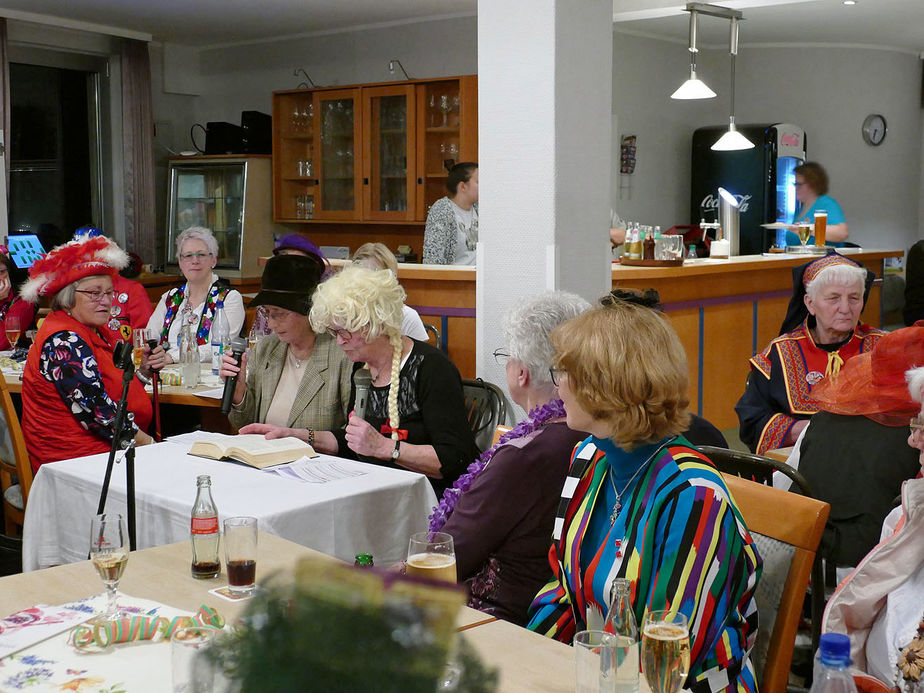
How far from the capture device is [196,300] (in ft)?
17.5

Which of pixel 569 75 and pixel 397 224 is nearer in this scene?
pixel 569 75

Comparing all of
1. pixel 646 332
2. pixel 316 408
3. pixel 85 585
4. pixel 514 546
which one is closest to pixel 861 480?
pixel 514 546

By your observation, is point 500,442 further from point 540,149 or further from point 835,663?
point 540,149

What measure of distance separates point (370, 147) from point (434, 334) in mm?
3736

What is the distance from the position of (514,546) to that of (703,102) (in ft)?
27.8

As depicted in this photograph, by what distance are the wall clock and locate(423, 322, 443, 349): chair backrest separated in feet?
22.9

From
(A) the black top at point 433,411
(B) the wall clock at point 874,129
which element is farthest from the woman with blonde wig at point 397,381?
(B) the wall clock at point 874,129

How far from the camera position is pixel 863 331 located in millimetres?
3951

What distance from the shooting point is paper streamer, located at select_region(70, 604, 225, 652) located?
64.5 inches

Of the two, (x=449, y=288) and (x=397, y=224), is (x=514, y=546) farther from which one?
(x=397, y=224)

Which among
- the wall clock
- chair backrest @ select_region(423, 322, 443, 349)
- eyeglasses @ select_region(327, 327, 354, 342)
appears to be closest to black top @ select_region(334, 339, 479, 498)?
eyeglasses @ select_region(327, 327, 354, 342)

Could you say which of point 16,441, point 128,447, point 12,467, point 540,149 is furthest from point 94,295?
point 540,149

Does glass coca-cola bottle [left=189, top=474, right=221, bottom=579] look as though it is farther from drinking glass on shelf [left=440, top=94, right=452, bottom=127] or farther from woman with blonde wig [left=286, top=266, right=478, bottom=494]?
drinking glass on shelf [left=440, top=94, right=452, bottom=127]

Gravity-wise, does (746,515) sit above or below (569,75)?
below
